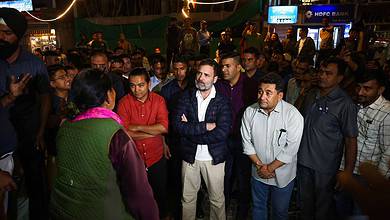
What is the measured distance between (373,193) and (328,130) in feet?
7.38

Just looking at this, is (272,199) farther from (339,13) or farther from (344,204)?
(339,13)

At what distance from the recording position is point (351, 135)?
3.36m

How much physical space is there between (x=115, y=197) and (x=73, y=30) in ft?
61.3

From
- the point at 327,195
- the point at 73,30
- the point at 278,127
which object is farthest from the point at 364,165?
the point at 73,30

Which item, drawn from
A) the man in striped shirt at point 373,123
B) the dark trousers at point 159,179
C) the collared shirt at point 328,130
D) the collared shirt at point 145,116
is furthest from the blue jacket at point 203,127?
the man in striped shirt at point 373,123

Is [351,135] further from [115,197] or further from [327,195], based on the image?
[115,197]

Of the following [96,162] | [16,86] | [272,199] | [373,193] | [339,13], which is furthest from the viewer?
[339,13]

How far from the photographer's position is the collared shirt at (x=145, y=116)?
12.4 feet

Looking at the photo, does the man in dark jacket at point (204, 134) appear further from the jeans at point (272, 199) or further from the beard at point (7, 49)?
the beard at point (7, 49)

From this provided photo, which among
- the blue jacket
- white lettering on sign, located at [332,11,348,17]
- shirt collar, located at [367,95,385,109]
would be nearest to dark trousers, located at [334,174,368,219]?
shirt collar, located at [367,95,385,109]

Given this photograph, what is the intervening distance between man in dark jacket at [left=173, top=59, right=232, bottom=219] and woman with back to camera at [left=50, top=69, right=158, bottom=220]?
1564mm

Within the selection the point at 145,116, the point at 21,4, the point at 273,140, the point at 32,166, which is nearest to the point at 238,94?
the point at 273,140

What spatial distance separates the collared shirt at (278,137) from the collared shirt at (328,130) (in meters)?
0.25

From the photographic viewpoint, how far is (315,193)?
147 inches
